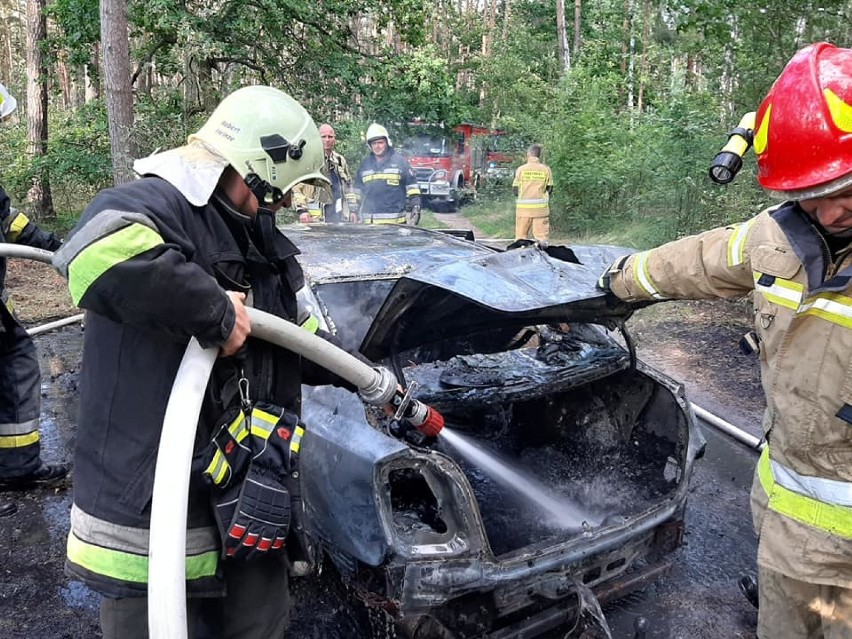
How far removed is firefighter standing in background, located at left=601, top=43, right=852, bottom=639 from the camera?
5.98 ft

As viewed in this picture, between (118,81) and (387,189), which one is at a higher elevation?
(118,81)

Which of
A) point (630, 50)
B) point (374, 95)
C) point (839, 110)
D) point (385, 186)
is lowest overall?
point (385, 186)

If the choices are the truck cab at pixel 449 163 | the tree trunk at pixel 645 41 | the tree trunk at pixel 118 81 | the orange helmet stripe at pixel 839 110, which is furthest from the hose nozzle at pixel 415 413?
the tree trunk at pixel 645 41

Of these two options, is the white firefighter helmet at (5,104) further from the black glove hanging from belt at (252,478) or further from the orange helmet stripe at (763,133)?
the orange helmet stripe at (763,133)

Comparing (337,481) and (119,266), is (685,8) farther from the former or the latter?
(119,266)

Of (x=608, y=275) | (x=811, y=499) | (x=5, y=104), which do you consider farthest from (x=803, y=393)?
(x=5, y=104)

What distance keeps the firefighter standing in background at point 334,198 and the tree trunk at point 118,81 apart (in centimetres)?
282

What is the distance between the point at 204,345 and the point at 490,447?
2.46 meters

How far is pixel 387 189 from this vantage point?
856 centimetres

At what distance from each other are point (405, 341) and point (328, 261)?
0.77 m

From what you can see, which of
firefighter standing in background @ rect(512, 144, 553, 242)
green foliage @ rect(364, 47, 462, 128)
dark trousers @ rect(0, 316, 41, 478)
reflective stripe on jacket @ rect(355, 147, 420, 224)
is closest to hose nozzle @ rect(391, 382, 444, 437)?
dark trousers @ rect(0, 316, 41, 478)

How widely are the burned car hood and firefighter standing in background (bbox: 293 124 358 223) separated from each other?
14.9 ft

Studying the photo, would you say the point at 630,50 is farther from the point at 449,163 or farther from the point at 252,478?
the point at 252,478

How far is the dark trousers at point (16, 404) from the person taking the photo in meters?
3.94
